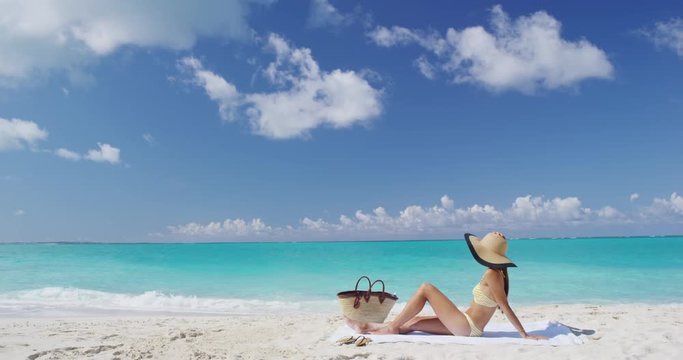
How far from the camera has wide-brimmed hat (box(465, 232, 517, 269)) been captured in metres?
5.39

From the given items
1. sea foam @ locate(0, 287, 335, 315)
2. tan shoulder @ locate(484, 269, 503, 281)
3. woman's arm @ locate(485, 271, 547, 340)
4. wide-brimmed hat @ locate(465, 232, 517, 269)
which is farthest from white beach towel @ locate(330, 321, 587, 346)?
sea foam @ locate(0, 287, 335, 315)

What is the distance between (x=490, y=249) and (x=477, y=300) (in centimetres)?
62

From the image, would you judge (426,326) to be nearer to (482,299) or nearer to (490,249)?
(482,299)

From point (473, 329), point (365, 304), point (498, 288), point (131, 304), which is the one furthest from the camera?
point (131, 304)

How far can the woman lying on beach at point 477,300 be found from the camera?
213 inches

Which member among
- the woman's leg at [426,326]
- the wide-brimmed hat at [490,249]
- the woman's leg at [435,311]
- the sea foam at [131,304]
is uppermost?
the wide-brimmed hat at [490,249]

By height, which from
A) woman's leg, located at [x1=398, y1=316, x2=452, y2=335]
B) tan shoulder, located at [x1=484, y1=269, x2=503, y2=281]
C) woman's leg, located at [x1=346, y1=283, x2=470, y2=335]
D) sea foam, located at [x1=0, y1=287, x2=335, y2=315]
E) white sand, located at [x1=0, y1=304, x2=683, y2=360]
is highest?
tan shoulder, located at [x1=484, y1=269, x2=503, y2=281]

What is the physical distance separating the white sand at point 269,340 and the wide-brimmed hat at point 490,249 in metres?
0.90

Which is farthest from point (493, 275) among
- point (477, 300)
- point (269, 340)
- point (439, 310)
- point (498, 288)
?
point (269, 340)

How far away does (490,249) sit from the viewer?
18.2ft

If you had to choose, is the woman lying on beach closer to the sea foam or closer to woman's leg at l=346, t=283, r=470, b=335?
woman's leg at l=346, t=283, r=470, b=335

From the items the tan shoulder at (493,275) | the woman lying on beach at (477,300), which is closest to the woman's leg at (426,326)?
the woman lying on beach at (477,300)

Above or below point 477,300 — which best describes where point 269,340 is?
below

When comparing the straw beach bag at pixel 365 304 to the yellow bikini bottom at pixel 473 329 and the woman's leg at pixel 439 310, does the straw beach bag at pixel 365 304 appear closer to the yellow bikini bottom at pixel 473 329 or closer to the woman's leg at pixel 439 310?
the woman's leg at pixel 439 310
